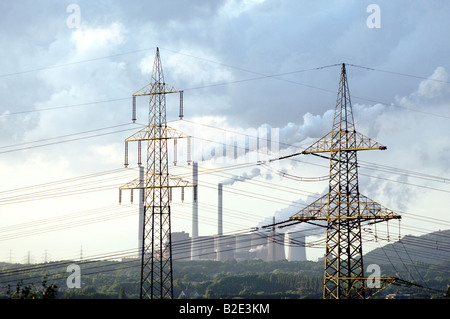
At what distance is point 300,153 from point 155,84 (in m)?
17.3

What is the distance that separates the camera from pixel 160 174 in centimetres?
6581

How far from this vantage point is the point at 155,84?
Result: 69188 mm

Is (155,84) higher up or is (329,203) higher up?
(155,84)
